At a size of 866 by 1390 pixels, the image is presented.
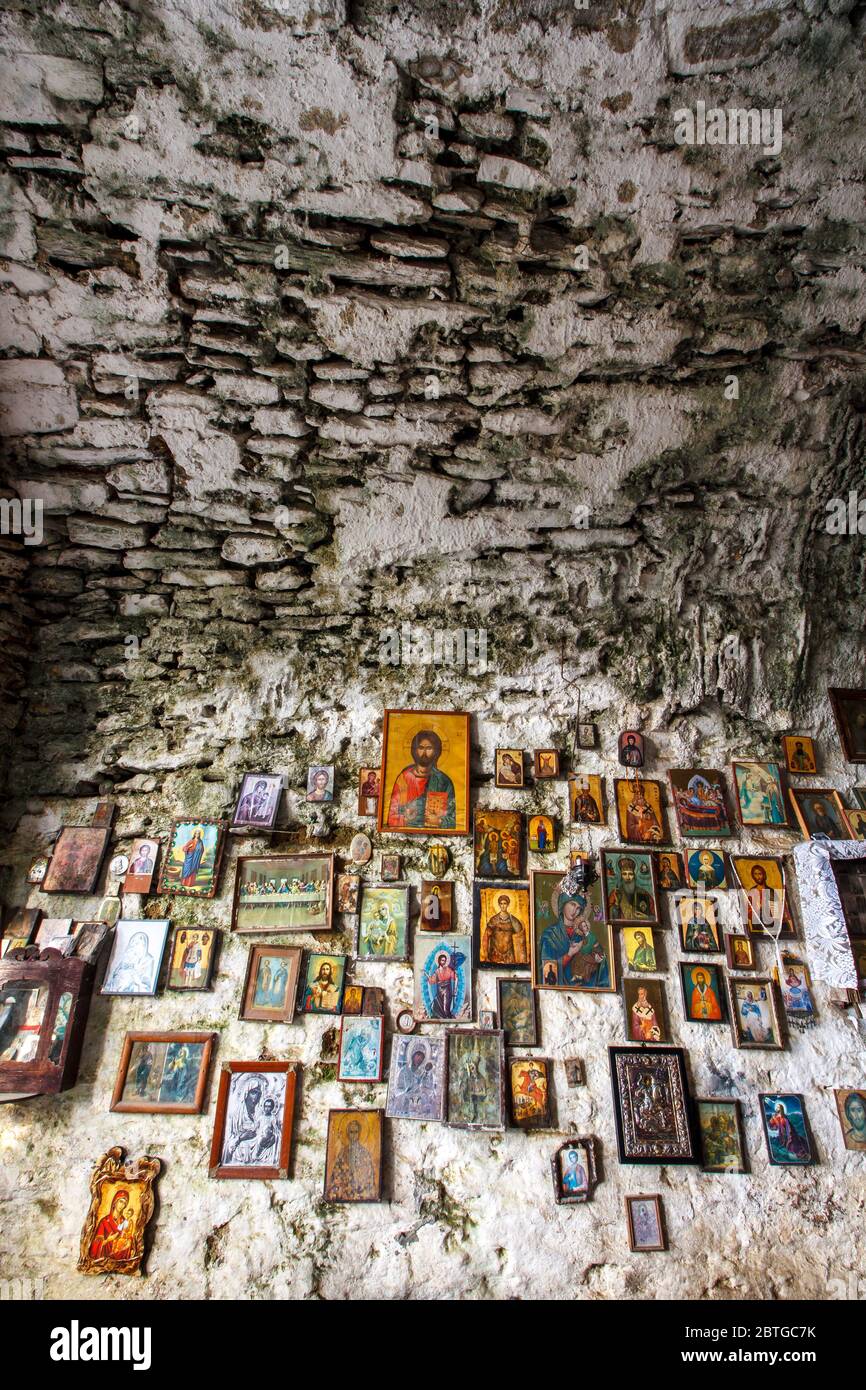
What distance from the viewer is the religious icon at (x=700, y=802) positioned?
347 cm

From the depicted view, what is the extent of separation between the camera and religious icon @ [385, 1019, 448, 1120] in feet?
9.73

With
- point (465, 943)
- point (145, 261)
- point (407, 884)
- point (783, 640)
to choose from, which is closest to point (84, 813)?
point (407, 884)

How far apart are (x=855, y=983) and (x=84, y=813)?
3.38 m

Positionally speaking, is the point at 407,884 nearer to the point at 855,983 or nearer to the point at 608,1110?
the point at 608,1110

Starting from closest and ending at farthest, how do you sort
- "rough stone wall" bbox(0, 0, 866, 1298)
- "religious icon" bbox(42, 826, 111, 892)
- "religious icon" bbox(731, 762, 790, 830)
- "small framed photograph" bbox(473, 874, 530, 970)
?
"rough stone wall" bbox(0, 0, 866, 1298), "small framed photograph" bbox(473, 874, 530, 970), "religious icon" bbox(42, 826, 111, 892), "religious icon" bbox(731, 762, 790, 830)

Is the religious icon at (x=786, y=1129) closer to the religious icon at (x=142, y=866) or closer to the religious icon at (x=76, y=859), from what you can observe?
the religious icon at (x=142, y=866)

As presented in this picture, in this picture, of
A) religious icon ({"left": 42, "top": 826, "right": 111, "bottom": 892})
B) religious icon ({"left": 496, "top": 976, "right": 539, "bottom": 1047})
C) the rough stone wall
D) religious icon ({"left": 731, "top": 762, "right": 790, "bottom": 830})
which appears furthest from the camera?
religious icon ({"left": 731, "top": 762, "right": 790, "bottom": 830})

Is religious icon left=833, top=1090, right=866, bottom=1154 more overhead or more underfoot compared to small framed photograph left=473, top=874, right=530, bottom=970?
more underfoot

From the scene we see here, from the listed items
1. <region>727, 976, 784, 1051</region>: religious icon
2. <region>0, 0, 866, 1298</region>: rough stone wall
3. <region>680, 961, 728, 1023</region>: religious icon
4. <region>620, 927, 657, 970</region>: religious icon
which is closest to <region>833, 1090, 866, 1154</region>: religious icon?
<region>0, 0, 866, 1298</region>: rough stone wall

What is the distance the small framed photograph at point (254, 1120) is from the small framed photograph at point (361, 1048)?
204 mm

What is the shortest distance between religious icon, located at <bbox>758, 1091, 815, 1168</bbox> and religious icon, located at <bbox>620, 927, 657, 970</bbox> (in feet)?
2.10

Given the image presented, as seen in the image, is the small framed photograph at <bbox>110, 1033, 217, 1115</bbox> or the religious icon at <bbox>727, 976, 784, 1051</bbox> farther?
the religious icon at <bbox>727, 976, 784, 1051</bbox>

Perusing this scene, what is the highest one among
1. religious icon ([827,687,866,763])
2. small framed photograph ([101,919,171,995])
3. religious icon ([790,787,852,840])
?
religious icon ([827,687,866,763])

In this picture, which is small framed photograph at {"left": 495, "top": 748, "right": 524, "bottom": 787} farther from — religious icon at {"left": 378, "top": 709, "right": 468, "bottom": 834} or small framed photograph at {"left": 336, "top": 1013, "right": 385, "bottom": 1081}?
small framed photograph at {"left": 336, "top": 1013, "right": 385, "bottom": 1081}
